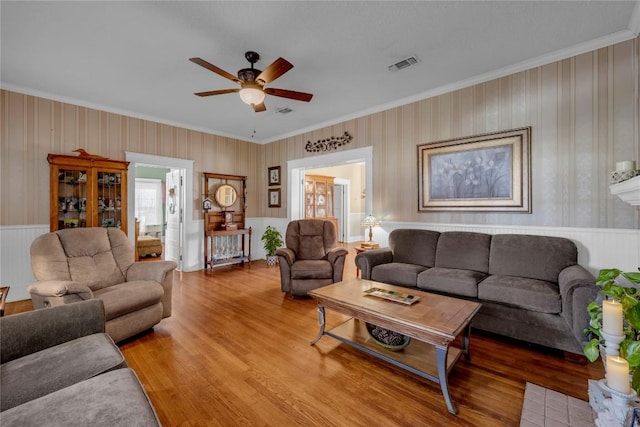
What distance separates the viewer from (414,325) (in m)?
1.78

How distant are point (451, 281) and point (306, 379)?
5.63 ft

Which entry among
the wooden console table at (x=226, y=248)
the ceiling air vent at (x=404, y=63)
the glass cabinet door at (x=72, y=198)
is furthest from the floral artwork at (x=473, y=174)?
the glass cabinet door at (x=72, y=198)

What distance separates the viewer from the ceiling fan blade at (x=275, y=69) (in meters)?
2.28

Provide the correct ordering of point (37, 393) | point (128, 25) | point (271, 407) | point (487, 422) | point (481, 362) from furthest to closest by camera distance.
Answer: point (128, 25) → point (481, 362) → point (271, 407) → point (487, 422) → point (37, 393)

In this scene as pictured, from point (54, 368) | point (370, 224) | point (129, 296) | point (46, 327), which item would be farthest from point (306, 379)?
point (370, 224)

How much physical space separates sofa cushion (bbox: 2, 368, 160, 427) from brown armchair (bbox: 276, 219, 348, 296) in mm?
2454

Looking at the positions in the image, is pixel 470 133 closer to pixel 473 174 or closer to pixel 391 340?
pixel 473 174

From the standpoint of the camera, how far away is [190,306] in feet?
11.1

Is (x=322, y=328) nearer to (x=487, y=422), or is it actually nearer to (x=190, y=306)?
(x=487, y=422)

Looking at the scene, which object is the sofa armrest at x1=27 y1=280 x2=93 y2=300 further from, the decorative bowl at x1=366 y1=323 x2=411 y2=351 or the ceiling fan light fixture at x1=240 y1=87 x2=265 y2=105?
the decorative bowl at x1=366 y1=323 x2=411 y2=351

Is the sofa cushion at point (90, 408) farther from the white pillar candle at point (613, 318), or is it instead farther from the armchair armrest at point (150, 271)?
the white pillar candle at point (613, 318)

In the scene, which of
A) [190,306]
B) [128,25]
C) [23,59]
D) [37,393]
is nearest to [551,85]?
[128,25]

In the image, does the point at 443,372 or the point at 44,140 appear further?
the point at 44,140

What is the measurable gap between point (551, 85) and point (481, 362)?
289 cm
